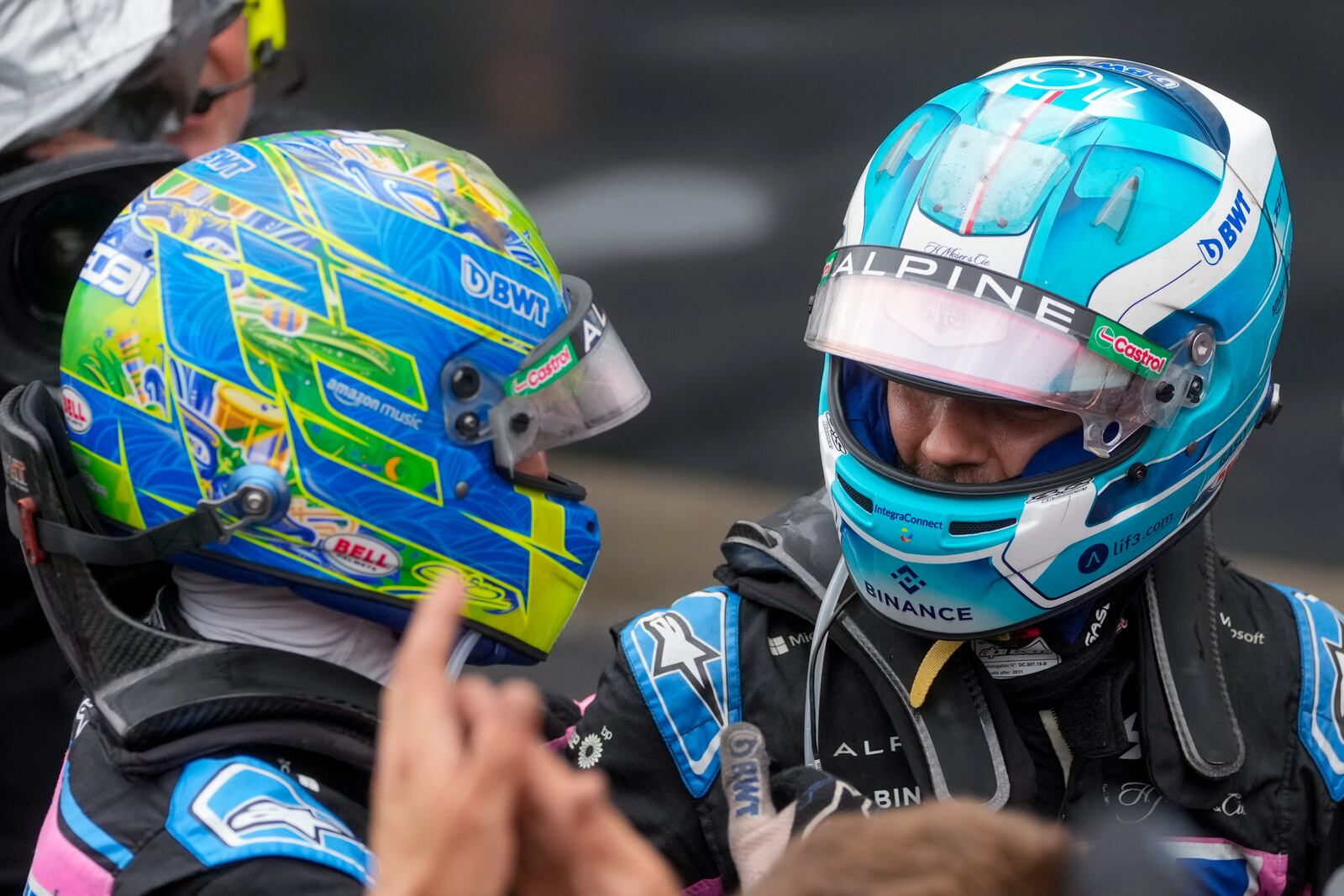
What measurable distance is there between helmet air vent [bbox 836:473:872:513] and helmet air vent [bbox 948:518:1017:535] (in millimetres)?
98

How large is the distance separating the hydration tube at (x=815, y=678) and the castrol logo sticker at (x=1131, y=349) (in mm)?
448

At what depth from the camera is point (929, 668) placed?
1810 millimetres

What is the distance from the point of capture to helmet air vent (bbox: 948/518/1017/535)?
1.73 m

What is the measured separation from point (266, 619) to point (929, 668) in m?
0.79

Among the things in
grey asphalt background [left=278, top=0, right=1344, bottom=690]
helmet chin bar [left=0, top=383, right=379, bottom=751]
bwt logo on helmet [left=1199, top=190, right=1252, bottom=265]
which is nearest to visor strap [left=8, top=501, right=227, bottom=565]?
helmet chin bar [left=0, top=383, right=379, bottom=751]

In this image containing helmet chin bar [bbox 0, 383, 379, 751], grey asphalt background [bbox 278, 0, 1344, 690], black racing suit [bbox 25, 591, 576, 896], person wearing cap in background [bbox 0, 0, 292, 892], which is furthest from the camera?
grey asphalt background [bbox 278, 0, 1344, 690]

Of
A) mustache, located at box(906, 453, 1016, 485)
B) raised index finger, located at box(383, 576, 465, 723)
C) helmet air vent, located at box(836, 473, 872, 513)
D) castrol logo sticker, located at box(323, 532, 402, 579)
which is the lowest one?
castrol logo sticker, located at box(323, 532, 402, 579)

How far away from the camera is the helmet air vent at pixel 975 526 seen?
5.69 ft

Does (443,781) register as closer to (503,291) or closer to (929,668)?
(503,291)

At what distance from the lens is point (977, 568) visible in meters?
1.75

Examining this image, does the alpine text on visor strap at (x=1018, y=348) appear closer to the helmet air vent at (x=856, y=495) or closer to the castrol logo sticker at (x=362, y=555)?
the helmet air vent at (x=856, y=495)

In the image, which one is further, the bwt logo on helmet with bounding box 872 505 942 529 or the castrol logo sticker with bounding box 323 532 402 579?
the bwt logo on helmet with bounding box 872 505 942 529

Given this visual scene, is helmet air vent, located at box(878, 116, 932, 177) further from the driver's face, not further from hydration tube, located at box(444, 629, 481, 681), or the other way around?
hydration tube, located at box(444, 629, 481, 681)

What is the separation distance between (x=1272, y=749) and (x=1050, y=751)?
0.86 ft
